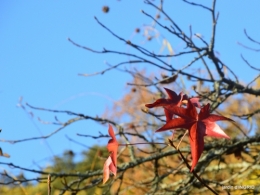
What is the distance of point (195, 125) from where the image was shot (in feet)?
3.83

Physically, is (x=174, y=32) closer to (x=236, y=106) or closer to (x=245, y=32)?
(x=245, y=32)

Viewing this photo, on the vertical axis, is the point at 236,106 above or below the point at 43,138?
above

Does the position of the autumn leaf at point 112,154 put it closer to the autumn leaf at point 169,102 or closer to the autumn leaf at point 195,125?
the autumn leaf at point 169,102

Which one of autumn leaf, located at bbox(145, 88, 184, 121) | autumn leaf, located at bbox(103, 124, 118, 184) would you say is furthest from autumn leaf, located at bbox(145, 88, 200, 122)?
autumn leaf, located at bbox(103, 124, 118, 184)

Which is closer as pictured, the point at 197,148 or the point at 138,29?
the point at 197,148

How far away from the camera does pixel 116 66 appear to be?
2719 millimetres

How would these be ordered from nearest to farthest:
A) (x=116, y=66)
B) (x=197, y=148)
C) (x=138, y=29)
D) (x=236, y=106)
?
(x=197, y=148) < (x=116, y=66) < (x=138, y=29) < (x=236, y=106)

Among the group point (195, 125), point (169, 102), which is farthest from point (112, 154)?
point (195, 125)

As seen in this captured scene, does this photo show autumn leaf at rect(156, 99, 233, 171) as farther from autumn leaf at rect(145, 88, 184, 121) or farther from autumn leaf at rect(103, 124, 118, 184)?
autumn leaf at rect(103, 124, 118, 184)

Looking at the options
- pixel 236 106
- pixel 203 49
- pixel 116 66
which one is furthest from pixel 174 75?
pixel 236 106

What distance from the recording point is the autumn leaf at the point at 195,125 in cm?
115

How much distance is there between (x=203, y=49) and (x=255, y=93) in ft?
1.43

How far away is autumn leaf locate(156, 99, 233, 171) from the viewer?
1.15m

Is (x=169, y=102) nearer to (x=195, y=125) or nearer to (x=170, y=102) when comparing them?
(x=170, y=102)
